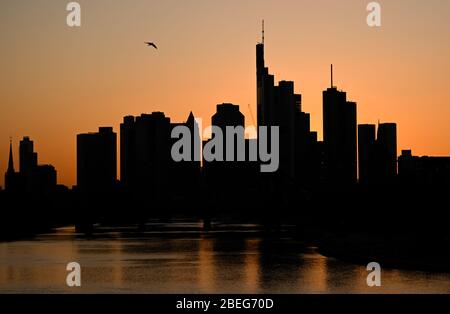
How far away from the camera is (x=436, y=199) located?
90.1 m

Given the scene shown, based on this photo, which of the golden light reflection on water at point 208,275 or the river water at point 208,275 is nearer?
the river water at point 208,275

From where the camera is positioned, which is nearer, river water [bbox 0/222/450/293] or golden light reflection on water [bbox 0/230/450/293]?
river water [bbox 0/222/450/293]

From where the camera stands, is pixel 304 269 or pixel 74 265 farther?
pixel 74 265

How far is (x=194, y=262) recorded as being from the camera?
7838 centimetres

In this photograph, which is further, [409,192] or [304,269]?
[409,192]
